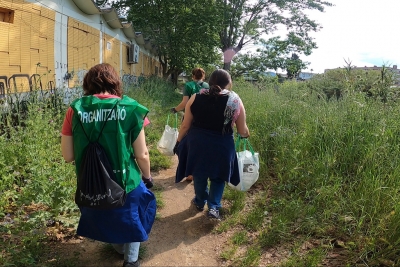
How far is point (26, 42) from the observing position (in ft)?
16.4

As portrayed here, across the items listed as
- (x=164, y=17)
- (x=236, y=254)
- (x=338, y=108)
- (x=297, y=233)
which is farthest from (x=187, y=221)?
(x=164, y=17)

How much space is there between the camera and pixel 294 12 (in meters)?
22.2

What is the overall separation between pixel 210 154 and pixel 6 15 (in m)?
4.13

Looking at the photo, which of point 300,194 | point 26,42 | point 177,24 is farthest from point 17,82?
point 177,24

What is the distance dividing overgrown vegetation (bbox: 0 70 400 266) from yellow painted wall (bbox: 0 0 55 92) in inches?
57.4

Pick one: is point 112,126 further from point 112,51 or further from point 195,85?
point 112,51

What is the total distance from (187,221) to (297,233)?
1.20 metres

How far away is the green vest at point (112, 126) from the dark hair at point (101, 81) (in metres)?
0.11

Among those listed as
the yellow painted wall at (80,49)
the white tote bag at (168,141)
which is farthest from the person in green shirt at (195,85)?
the yellow painted wall at (80,49)

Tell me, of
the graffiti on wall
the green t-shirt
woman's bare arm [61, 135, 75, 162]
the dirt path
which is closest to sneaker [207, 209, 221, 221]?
the dirt path

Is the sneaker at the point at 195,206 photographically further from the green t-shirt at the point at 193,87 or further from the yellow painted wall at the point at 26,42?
the yellow painted wall at the point at 26,42

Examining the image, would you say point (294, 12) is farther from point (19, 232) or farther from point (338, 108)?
point (19, 232)

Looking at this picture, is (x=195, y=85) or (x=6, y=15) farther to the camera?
(x=6, y=15)

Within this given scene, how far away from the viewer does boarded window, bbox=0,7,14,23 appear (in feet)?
14.7
